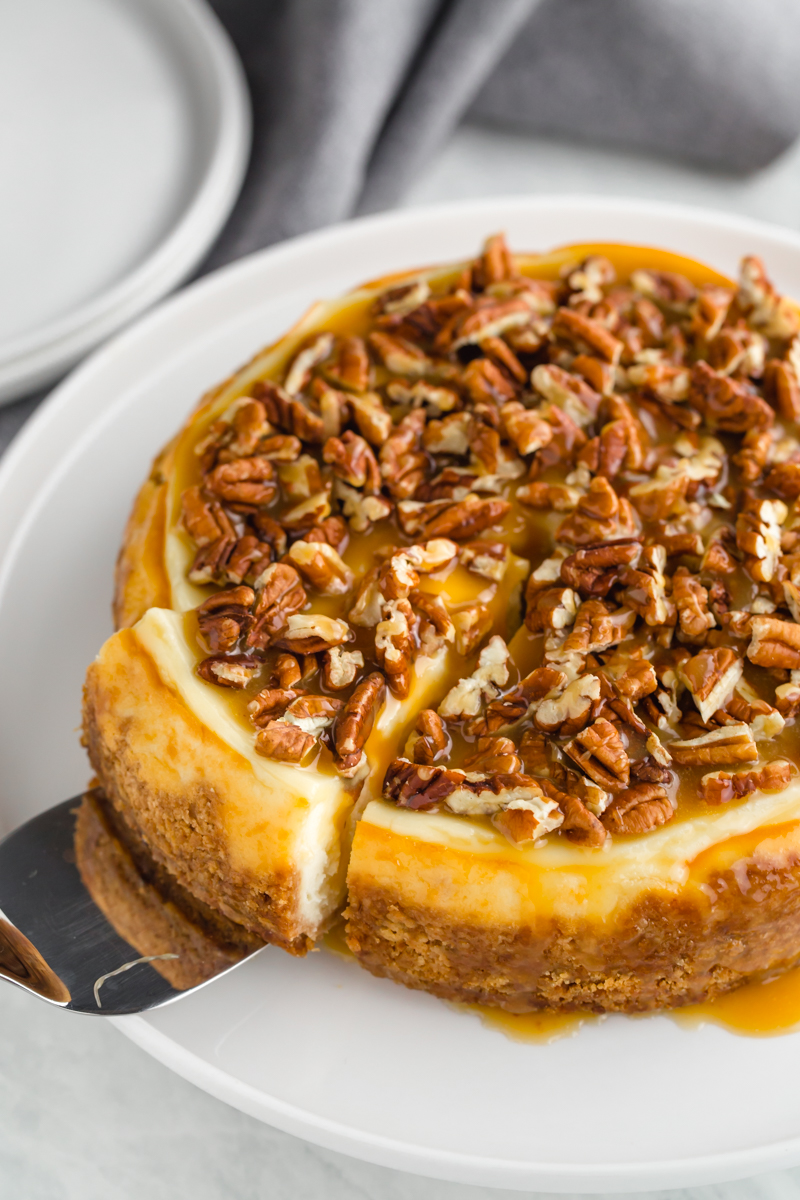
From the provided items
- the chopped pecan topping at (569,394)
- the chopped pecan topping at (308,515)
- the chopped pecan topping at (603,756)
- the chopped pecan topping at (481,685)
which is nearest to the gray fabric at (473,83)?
the chopped pecan topping at (569,394)

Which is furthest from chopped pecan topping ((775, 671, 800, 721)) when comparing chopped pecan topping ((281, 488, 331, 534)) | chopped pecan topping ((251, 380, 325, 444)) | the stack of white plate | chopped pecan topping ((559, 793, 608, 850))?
the stack of white plate

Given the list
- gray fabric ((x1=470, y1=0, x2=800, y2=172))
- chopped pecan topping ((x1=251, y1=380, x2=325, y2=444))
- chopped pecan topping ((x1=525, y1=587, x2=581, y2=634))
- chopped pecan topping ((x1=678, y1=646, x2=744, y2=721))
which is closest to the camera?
chopped pecan topping ((x1=678, y1=646, x2=744, y2=721))

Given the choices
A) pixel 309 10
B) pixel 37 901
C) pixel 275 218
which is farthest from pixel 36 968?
pixel 309 10

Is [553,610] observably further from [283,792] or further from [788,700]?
[283,792]

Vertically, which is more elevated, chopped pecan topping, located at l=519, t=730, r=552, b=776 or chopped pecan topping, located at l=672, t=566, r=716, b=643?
chopped pecan topping, located at l=672, t=566, r=716, b=643

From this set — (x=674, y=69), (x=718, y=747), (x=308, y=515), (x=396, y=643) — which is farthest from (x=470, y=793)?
(x=674, y=69)

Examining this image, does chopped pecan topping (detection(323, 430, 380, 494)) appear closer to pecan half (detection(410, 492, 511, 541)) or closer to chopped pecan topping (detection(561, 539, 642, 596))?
pecan half (detection(410, 492, 511, 541))

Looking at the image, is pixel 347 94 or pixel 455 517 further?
pixel 347 94
